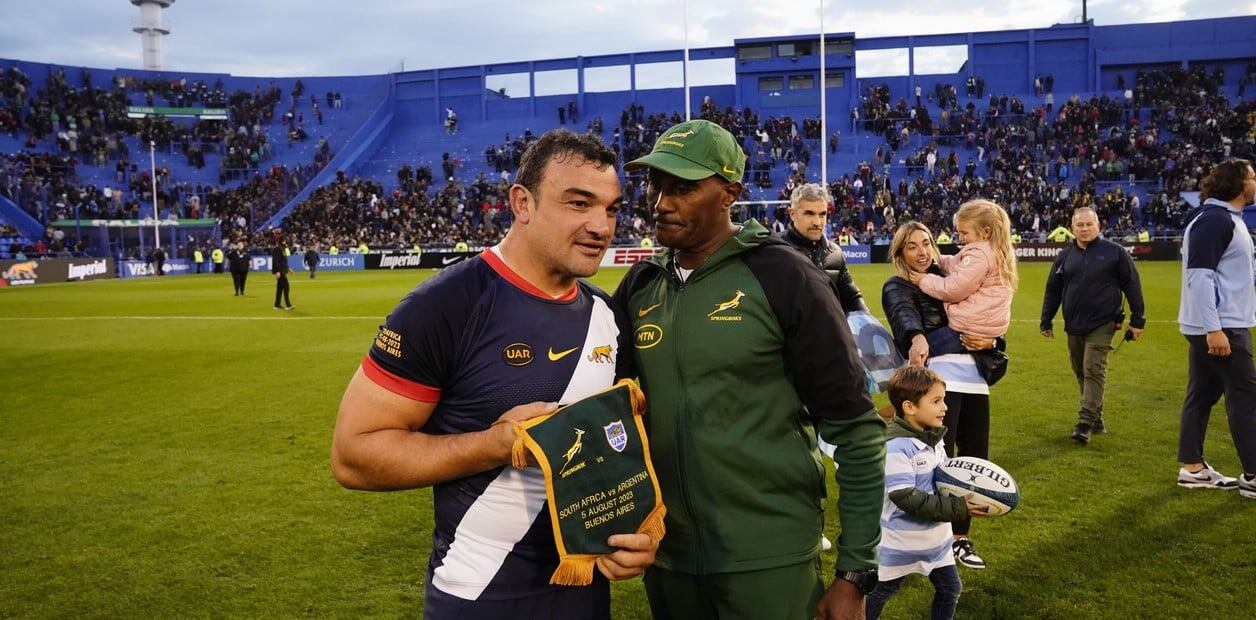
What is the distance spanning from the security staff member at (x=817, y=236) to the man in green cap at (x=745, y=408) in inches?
113

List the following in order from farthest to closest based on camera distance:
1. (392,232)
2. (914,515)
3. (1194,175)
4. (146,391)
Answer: (392,232), (1194,175), (146,391), (914,515)

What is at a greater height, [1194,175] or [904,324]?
[1194,175]

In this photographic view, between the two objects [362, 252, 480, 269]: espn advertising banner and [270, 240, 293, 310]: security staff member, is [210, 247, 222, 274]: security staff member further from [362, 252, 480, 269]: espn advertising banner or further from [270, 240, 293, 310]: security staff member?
[270, 240, 293, 310]: security staff member

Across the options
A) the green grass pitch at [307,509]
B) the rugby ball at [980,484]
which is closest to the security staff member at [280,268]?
the green grass pitch at [307,509]

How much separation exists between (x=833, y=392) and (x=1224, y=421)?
8.13 meters

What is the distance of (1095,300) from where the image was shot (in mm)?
7949

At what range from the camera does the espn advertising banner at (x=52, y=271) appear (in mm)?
33438

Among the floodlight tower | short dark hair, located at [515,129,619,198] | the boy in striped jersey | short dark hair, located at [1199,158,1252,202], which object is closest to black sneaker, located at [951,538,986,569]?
the boy in striped jersey

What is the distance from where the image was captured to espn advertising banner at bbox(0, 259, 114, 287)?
33.4 meters

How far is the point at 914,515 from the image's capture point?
3.80 m

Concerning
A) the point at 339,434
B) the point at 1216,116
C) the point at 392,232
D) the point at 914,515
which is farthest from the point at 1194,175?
the point at 339,434

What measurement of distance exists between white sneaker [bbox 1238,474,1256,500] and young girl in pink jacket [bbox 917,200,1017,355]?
282cm

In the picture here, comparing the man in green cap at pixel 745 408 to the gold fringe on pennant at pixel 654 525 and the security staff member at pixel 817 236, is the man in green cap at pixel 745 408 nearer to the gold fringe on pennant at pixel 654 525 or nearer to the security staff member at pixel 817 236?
the gold fringe on pennant at pixel 654 525

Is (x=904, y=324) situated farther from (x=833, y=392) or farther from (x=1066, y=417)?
(x=1066, y=417)
